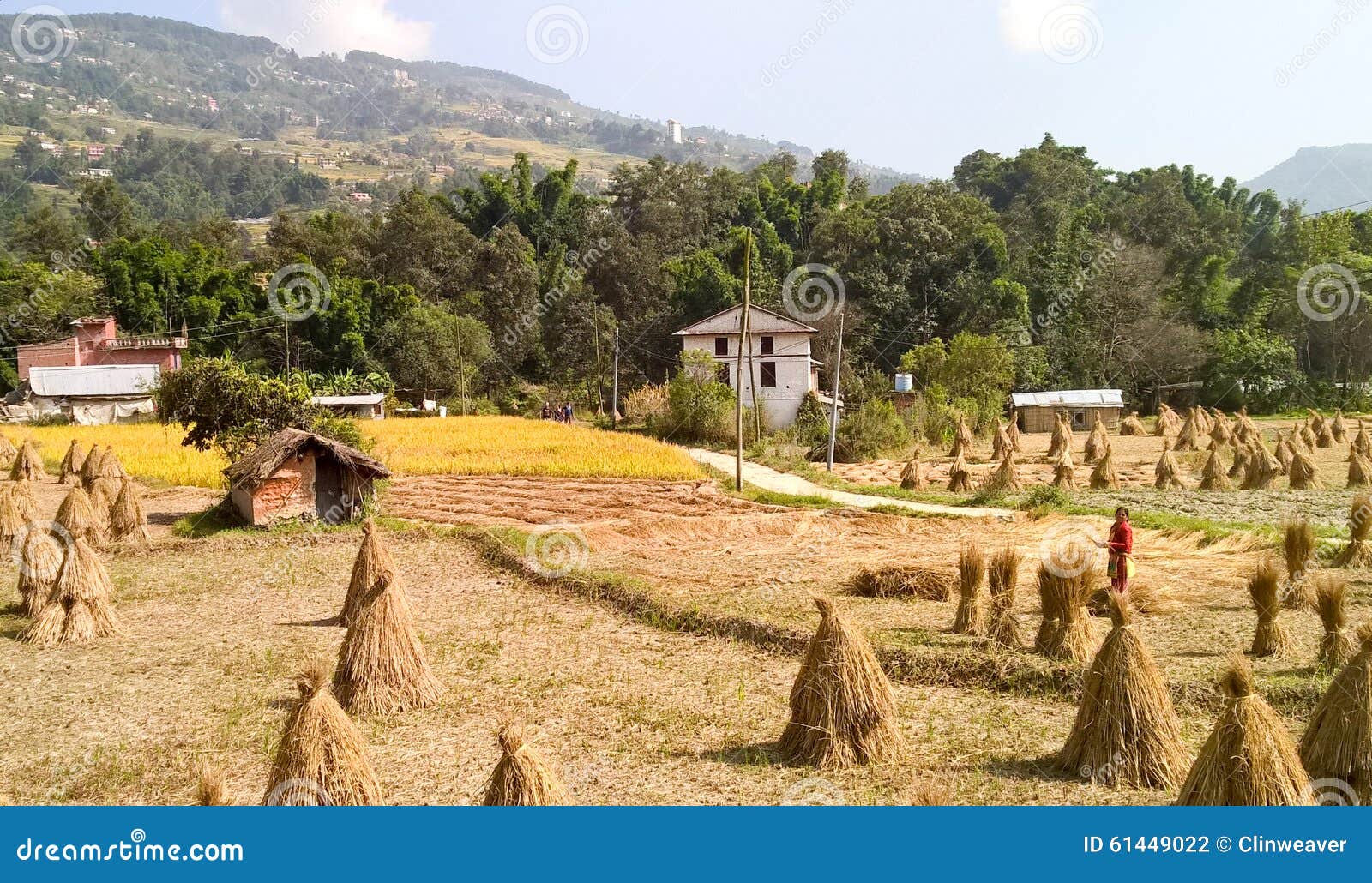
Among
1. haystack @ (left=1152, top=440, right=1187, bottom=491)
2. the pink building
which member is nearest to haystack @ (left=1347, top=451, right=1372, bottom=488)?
haystack @ (left=1152, top=440, right=1187, bottom=491)

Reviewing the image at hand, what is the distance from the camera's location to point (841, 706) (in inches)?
314

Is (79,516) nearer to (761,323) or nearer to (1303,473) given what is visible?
(1303,473)

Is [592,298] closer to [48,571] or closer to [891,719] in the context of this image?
[48,571]

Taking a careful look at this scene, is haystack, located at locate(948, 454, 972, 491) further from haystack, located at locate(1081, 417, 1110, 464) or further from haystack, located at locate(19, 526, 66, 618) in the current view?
haystack, located at locate(19, 526, 66, 618)

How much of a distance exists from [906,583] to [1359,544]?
6.05 m

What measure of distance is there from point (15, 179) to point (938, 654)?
14163 cm

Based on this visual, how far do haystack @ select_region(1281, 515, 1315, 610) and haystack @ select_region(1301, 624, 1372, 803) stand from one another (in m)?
5.11

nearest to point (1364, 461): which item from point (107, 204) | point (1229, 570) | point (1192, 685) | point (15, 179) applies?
point (1229, 570)

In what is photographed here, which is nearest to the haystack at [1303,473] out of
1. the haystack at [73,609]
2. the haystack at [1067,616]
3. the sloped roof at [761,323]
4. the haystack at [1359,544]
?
the haystack at [1359,544]

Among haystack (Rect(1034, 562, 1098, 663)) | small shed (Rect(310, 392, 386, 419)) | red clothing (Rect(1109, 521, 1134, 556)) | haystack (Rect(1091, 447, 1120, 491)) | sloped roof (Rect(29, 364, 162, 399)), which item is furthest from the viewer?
sloped roof (Rect(29, 364, 162, 399))

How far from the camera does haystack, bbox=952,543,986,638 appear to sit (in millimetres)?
11398

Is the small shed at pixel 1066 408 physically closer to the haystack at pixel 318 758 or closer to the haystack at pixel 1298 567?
the haystack at pixel 1298 567

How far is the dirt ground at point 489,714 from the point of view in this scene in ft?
25.1

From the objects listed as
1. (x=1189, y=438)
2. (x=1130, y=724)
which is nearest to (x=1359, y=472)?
(x=1189, y=438)
